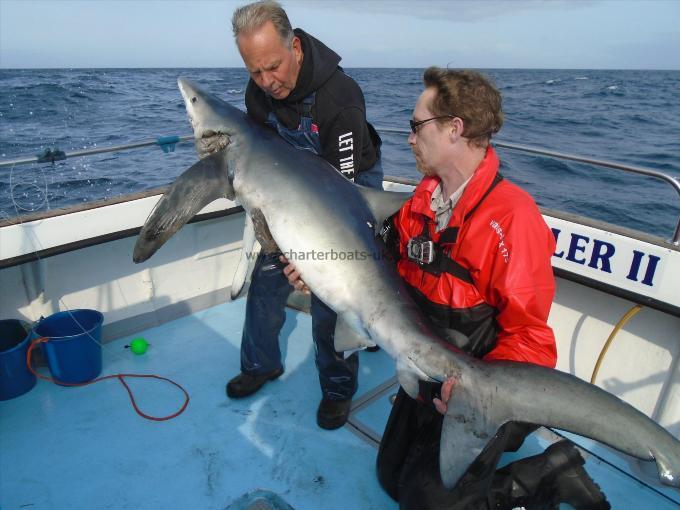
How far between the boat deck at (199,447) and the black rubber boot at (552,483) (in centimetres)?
55

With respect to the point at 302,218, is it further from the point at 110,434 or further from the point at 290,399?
the point at 110,434

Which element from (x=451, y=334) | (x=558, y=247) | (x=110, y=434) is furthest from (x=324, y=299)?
(x=558, y=247)

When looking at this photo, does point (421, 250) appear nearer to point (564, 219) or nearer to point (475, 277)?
point (475, 277)

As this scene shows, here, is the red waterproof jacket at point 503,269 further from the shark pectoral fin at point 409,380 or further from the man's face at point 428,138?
the shark pectoral fin at point 409,380

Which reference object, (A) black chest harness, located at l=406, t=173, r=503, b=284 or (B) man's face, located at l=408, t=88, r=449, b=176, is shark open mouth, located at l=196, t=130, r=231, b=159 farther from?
(A) black chest harness, located at l=406, t=173, r=503, b=284

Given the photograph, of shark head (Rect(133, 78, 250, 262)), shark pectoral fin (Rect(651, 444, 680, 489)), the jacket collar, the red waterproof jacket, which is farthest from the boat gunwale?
shark pectoral fin (Rect(651, 444, 680, 489))

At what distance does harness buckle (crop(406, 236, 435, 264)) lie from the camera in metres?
2.36

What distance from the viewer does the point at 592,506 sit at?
250 cm

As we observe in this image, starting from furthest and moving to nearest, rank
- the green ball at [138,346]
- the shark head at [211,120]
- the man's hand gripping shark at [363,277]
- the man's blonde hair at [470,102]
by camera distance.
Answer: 1. the green ball at [138,346]
2. the shark head at [211,120]
3. the man's blonde hair at [470,102]
4. the man's hand gripping shark at [363,277]

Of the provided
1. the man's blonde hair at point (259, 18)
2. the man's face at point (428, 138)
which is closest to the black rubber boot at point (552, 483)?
the man's face at point (428, 138)

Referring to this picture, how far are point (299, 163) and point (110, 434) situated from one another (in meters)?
2.17

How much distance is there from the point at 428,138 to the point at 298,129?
999 millimetres

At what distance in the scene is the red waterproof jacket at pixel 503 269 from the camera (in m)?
2.09

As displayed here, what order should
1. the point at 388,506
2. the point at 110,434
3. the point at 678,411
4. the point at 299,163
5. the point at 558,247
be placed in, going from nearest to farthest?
1. the point at 299,163
2. the point at 388,506
3. the point at 110,434
4. the point at 678,411
5. the point at 558,247
